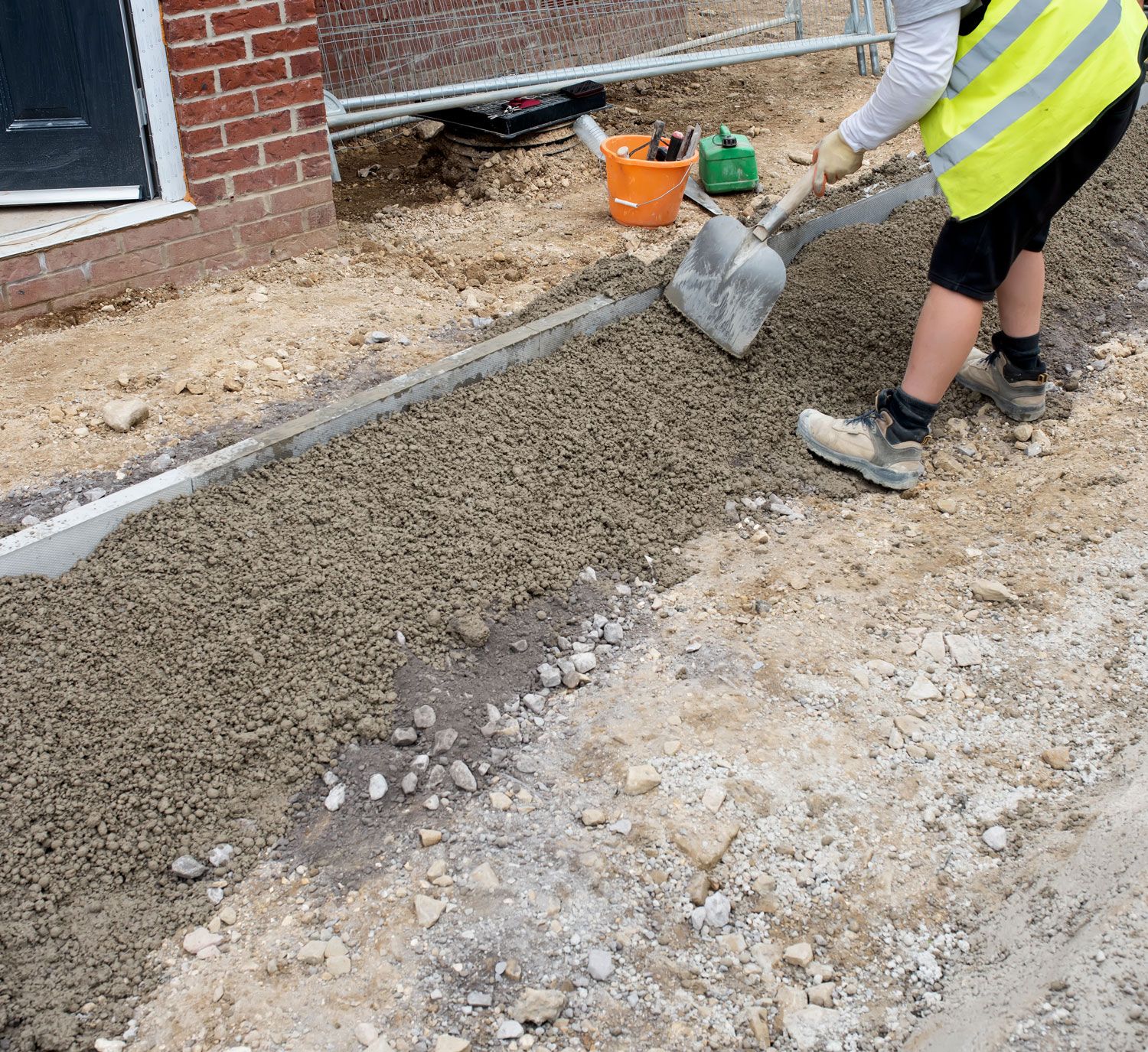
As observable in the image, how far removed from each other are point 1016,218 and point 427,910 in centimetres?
252

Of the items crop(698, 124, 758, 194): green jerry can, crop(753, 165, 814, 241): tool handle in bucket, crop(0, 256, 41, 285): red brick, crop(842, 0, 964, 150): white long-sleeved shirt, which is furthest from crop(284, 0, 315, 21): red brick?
crop(842, 0, 964, 150): white long-sleeved shirt

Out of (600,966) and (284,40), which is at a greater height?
(284,40)

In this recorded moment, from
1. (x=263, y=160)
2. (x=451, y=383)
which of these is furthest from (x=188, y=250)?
(x=451, y=383)

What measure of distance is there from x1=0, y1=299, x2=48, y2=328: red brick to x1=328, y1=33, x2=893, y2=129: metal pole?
62.0 inches

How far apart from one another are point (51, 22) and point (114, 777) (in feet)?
9.74

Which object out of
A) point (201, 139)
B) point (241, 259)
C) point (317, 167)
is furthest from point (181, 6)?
point (241, 259)

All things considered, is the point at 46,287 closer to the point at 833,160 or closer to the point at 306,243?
the point at 306,243

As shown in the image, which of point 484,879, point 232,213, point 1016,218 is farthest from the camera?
point 232,213

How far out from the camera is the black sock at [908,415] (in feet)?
11.2

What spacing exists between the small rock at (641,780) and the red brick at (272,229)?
2984mm

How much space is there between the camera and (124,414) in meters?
3.35

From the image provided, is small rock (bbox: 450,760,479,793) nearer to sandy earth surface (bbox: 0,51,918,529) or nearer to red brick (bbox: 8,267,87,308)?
sandy earth surface (bbox: 0,51,918,529)

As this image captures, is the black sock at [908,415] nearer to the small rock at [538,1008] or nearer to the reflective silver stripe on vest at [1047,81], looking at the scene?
the reflective silver stripe on vest at [1047,81]

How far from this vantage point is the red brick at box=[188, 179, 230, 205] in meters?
4.13
